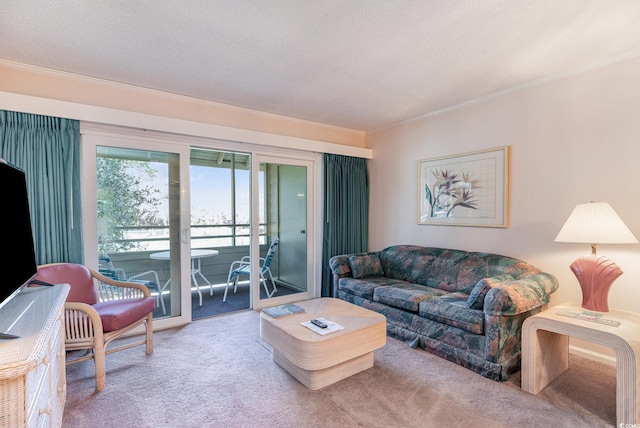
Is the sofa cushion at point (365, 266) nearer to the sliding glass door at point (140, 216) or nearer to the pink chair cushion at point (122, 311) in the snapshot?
the sliding glass door at point (140, 216)

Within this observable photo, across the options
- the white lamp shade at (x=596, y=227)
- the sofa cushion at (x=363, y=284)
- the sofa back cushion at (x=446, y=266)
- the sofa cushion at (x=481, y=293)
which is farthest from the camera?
the sofa cushion at (x=363, y=284)

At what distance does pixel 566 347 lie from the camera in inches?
97.5

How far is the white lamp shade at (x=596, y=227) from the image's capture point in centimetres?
213

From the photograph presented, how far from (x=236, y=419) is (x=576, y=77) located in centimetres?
373

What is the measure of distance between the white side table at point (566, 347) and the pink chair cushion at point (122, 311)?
9.49 ft

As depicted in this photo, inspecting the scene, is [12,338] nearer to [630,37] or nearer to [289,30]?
[289,30]

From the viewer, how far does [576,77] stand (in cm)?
275

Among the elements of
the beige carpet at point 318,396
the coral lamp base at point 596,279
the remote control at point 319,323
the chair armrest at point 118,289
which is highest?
the coral lamp base at point 596,279

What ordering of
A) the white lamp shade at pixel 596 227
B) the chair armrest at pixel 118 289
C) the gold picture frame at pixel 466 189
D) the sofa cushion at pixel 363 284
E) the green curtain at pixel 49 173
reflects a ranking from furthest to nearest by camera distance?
the sofa cushion at pixel 363 284, the gold picture frame at pixel 466 189, the chair armrest at pixel 118 289, the green curtain at pixel 49 173, the white lamp shade at pixel 596 227

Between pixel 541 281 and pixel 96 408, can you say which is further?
pixel 541 281

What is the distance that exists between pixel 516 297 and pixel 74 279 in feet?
11.3

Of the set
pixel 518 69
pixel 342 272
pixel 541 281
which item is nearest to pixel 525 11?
pixel 518 69

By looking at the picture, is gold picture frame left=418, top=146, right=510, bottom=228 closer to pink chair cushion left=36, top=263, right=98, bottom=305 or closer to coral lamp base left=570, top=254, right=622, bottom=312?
coral lamp base left=570, top=254, right=622, bottom=312

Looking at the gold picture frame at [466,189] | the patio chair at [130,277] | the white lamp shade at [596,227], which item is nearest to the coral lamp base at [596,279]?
the white lamp shade at [596,227]
